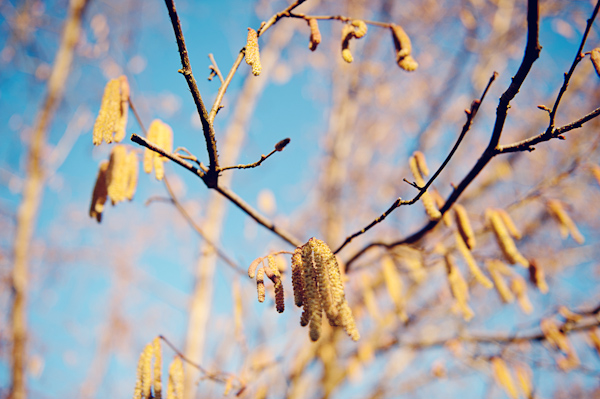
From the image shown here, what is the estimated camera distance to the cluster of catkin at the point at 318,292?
80 centimetres

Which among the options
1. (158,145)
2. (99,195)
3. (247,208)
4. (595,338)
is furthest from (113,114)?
(595,338)

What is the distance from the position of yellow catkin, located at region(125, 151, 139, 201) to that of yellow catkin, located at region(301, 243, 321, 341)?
0.76 metres

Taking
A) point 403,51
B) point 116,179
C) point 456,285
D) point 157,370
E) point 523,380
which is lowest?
point 523,380

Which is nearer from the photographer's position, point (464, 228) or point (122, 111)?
point (122, 111)

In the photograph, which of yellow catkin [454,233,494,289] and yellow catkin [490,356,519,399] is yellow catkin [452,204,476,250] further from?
yellow catkin [490,356,519,399]

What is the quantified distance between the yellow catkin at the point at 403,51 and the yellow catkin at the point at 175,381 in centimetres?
138

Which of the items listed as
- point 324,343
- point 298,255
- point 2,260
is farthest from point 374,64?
point 2,260

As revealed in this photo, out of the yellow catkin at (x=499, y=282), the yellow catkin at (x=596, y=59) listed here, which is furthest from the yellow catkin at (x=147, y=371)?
the yellow catkin at (x=596, y=59)

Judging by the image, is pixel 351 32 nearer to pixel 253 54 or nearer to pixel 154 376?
pixel 253 54

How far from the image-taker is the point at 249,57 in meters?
0.92

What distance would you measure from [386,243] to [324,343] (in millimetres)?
1846

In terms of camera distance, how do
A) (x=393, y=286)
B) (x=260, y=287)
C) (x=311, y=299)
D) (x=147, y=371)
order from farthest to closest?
(x=393, y=286) → (x=147, y=371) → (x=260, y=287) → (x=311, y=299)

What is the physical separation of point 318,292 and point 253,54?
67cm

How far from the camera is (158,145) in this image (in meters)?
1.16
